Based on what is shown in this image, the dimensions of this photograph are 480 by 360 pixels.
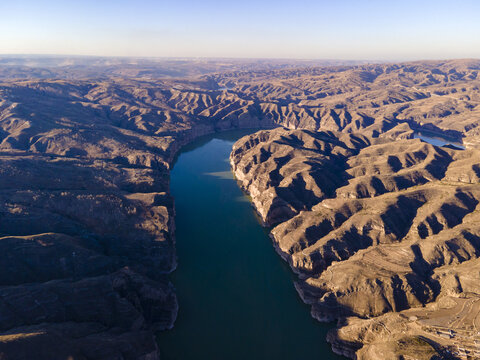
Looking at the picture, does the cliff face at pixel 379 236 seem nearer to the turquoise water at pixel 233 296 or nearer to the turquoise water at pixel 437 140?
the turquoise water at pixel 233 296

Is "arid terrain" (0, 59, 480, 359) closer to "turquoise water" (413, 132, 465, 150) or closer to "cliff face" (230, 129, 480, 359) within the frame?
"cliff face" (230, 129, 480, 359)

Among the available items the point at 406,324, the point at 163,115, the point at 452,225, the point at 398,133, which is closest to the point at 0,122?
the point at 163,115

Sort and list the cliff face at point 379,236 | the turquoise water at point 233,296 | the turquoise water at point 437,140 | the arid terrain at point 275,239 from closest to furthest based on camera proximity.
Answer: the arid terrain at point 275,239 < the cliff face at point 379,236 < the turquoise water at point 233,296 < the turquoise water at point 437,140

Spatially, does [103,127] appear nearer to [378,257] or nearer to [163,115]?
[163,115]

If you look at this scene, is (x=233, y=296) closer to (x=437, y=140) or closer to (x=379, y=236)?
(x=379, y=236)

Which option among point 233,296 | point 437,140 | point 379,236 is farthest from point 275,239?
point 437,140

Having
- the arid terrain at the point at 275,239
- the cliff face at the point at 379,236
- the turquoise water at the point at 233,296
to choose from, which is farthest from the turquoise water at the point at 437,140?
the turquoise water at the point at 233,296
